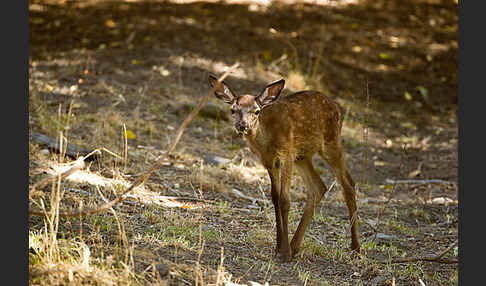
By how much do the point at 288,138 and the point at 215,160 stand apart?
283 centimetres

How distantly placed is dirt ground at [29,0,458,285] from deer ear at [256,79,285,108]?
139 cm

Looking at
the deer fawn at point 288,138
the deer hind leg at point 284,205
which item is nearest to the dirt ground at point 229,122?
the deer hind leg at point 284,205

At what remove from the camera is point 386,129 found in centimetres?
1190

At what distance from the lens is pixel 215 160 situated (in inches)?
348

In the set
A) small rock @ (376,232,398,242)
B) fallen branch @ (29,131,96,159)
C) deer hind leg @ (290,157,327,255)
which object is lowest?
small rock @ (376,232,398,242)

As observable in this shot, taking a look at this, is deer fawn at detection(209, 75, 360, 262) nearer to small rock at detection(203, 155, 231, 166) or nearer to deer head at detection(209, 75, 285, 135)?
deer head at detection(209, 75, 285, 135)

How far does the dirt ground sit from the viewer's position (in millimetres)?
6027

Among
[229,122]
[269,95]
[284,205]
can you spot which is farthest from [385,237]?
[229,122]

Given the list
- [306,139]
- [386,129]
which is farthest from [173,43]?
[306,139]

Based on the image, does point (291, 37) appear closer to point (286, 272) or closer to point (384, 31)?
point (384, 31)

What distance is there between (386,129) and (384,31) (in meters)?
4.73

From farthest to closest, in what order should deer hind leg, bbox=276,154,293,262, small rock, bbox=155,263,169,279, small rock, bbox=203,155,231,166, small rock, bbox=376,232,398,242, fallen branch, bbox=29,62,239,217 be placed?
1. small rock, bbox=203,155,231,166
2. small rock, bbox=376,232,398,242
3. deer hind leg, bbox=276,154,293,262
4. small rock, bbox=155,263,169,279
5. fallen branch, bbox=29,62,239,217

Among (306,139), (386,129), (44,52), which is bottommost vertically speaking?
(386,129)

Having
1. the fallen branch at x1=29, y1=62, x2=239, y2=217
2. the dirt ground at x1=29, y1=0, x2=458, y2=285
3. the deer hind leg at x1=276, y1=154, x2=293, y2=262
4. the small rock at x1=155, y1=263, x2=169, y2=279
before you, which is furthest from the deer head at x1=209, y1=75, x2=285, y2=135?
the small rock at x1=155, y1=263, x2=169, y2=279
